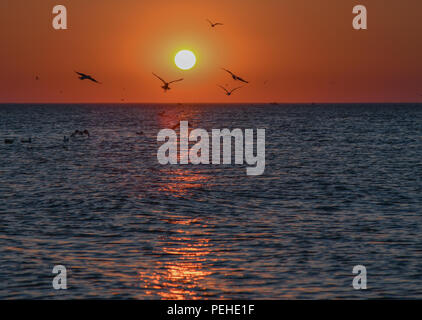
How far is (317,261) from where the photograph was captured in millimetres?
21609

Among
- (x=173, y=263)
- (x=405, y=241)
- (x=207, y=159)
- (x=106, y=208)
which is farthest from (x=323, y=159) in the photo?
(x=173, y=263)

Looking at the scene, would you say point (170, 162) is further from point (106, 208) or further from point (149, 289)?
point (149, 289)

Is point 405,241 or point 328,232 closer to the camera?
point 405,241

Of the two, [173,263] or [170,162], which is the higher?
[170,162]

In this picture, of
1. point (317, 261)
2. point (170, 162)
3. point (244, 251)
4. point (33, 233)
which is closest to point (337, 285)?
point (317, 261)

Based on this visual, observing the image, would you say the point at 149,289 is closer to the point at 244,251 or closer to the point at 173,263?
the point at 173,263

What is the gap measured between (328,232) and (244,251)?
187 inches

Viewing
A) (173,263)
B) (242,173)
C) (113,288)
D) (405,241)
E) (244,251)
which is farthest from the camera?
(242,173)

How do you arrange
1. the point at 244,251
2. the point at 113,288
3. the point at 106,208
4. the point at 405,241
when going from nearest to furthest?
the point at 113,288 → the point at 244,251 → the point at 405,241 → the point at 106,208

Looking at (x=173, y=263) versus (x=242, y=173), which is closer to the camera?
(x=173, y=263)

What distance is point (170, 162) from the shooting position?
63.3 metres

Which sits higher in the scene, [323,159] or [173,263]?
[323,159]

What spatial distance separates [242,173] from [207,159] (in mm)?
16446
